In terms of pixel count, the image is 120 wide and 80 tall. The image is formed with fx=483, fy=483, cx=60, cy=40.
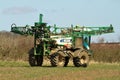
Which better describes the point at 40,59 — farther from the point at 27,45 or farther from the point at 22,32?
the point at 27,45

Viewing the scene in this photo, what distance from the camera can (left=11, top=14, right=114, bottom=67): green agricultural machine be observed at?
1318 inches

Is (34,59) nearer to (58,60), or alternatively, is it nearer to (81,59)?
(58,60)

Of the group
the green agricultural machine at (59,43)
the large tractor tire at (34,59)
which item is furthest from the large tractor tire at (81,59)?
the large tractor tire at (34,59)

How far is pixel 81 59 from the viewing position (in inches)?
1371

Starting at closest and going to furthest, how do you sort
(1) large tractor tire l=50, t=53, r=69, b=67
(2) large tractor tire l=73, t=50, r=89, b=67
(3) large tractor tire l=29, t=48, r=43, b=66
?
(1) large tractor tire l=50, t=53, r=69, b=67 → (2) large tractor tire l=73, t=50, r=89, b=67 → (3) large tractor tire l=29, t=48, r=43, b=66

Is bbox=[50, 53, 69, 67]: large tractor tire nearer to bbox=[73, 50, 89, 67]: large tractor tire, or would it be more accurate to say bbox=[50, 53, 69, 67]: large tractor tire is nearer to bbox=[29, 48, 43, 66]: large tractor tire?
bbox=[73, 50, 89, 67]: large tractor tire

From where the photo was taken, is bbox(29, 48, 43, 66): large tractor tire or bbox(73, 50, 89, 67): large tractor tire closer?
bbox(73, 50, 89, 67): large tractor tire

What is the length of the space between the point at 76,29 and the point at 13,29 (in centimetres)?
464

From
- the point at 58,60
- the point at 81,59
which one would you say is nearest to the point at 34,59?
the point at 58,60

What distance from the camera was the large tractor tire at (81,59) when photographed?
113 feet

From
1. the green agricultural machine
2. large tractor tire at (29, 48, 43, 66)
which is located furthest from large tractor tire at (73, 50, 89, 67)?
large tractor tire at (29, 48, 43, 66)

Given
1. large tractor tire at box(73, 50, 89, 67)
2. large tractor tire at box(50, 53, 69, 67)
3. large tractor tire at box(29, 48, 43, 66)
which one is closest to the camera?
large tractor tire at box(50, 53, 69, 67)

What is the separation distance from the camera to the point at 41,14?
34.0m

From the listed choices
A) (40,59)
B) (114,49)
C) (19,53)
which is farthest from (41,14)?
(114,49)
